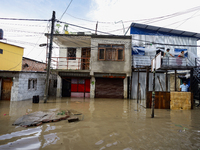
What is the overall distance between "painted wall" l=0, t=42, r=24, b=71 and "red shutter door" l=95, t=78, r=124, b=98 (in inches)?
A: 563

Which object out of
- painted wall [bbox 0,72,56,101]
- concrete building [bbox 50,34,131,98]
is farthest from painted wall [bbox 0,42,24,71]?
concrete building [bbox 50,34,131,98]

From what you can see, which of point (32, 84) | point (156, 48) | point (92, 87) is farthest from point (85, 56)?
point (156, 48)

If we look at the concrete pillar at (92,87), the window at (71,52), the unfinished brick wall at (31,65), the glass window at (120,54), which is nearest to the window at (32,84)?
the window at (71,52)

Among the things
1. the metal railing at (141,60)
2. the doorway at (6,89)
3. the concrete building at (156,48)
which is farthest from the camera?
the concrete building at (156,48)

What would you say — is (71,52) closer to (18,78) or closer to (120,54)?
(120,54)

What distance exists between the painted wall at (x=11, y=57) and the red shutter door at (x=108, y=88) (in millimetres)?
14294

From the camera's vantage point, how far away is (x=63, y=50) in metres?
15.7

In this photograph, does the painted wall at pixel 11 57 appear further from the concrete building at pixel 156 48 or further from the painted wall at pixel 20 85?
the concrete building at pixel 156 48

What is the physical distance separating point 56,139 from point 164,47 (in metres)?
15.3

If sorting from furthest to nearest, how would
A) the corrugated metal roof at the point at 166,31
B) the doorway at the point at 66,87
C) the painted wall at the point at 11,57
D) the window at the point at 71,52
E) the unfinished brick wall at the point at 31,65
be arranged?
the unfinished brick wall at the point at 31,65 → the painted wall at the point at 11,57 → the window at the point at 71,52 → the doorway at the point at 66,87 → the corrugated metal roof at the point at 166,31

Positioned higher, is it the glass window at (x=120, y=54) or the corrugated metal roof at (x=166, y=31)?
the corrugated metal roof at (x=166, y=31)

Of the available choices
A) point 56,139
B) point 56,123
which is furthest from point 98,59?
point 56,139

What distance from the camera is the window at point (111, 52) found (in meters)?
14.1

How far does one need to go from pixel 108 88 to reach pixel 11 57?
52.1ft
